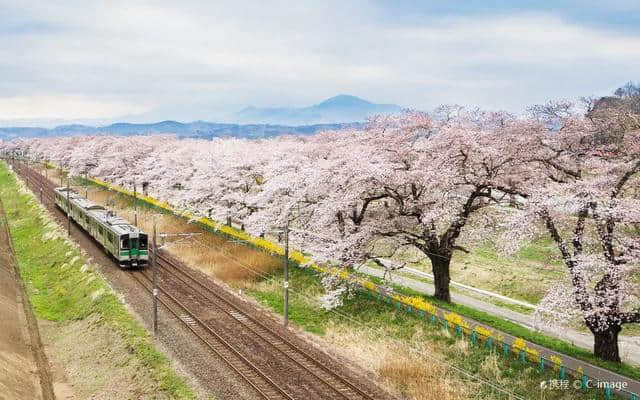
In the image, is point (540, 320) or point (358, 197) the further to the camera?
point (358, 197)

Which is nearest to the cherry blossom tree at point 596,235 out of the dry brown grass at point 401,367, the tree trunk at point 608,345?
the tree trunk at point 608,345

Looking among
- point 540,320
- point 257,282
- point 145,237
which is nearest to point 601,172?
point 540,320

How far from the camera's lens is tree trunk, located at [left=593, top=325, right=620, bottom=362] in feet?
74.0

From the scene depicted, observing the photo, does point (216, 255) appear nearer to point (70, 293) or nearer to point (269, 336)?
point (70, 293)

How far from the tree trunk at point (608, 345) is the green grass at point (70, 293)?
17314 millimetres

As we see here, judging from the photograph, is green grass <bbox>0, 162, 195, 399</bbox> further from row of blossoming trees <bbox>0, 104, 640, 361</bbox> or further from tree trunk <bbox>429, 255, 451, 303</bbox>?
tree trunk <bbox>429, 255, 451, 303</bbox>

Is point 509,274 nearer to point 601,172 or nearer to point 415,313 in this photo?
point 415,313

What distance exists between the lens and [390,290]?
30.8 m

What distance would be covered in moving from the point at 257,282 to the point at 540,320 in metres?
22.1

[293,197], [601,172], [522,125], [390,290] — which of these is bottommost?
[390,290]

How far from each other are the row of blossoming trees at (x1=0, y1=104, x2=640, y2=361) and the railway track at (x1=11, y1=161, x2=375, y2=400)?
19.8 feet

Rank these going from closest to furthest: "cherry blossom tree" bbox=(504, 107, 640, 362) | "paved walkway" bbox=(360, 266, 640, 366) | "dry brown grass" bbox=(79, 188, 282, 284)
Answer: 1. "cherry blossom tree" bbox=(504, 107, 640, 362)
2. "paved walkway" bbox=(360, 266, 640, 366)
3. "dry brown grass" bbox=(79, 188, 282, 284)

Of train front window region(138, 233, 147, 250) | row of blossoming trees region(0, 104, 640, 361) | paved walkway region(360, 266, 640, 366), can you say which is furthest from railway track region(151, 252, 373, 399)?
paved walkway region(360, 266, 640, 366)

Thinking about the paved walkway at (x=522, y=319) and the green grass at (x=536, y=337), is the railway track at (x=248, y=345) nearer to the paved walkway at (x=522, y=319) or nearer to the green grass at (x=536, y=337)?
the paved walkway at (x=522, y=319)
